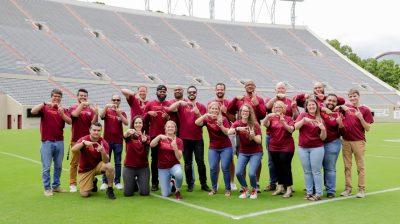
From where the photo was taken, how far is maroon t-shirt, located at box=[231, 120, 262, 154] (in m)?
7.32

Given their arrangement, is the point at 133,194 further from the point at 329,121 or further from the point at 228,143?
the point at 329,121

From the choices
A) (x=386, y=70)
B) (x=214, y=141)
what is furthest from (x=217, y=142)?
(x=386, y=70)

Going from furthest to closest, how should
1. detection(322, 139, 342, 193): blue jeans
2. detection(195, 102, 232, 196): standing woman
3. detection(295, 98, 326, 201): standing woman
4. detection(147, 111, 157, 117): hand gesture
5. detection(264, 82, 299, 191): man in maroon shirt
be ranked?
detection(264, 82, 299, 191): man in maroon shirt
detection(147, 111, 157, 117): hand gesture
detection(195, 102, 232, 196): standing woman
detection(322, 139, 342, 193): blue jeans
detection(295, 98, 326, 201): standing woman

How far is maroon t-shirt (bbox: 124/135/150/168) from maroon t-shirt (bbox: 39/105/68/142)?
4.23ft

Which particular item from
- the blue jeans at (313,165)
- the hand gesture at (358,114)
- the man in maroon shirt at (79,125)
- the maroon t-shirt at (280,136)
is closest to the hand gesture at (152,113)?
the man in maroon shirt at (79,125)

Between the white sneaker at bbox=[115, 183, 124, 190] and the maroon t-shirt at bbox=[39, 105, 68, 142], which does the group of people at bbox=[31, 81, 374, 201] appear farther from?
the white sneaker at bbox=[115, 183, 124, 190]

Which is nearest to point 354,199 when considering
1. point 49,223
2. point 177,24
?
point 49,223

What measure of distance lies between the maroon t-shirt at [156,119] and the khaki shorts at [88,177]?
109 centimetres

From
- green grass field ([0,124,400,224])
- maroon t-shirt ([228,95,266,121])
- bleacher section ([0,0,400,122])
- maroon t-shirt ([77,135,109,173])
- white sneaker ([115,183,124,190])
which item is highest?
bleacher section ([0,0,400,122])

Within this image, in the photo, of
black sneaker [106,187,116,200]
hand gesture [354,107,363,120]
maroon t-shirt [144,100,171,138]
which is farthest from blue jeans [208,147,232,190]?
hand gesture [354,107,363,120]

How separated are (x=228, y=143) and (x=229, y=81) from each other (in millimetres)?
34983

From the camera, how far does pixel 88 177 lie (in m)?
7.47

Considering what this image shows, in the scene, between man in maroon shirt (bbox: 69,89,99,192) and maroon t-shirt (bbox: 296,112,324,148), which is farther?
man in maroon shirt (bbox: 69,89,99,192)

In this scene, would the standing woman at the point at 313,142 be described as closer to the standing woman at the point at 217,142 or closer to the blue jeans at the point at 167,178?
the standing woman at the point at 217,142
